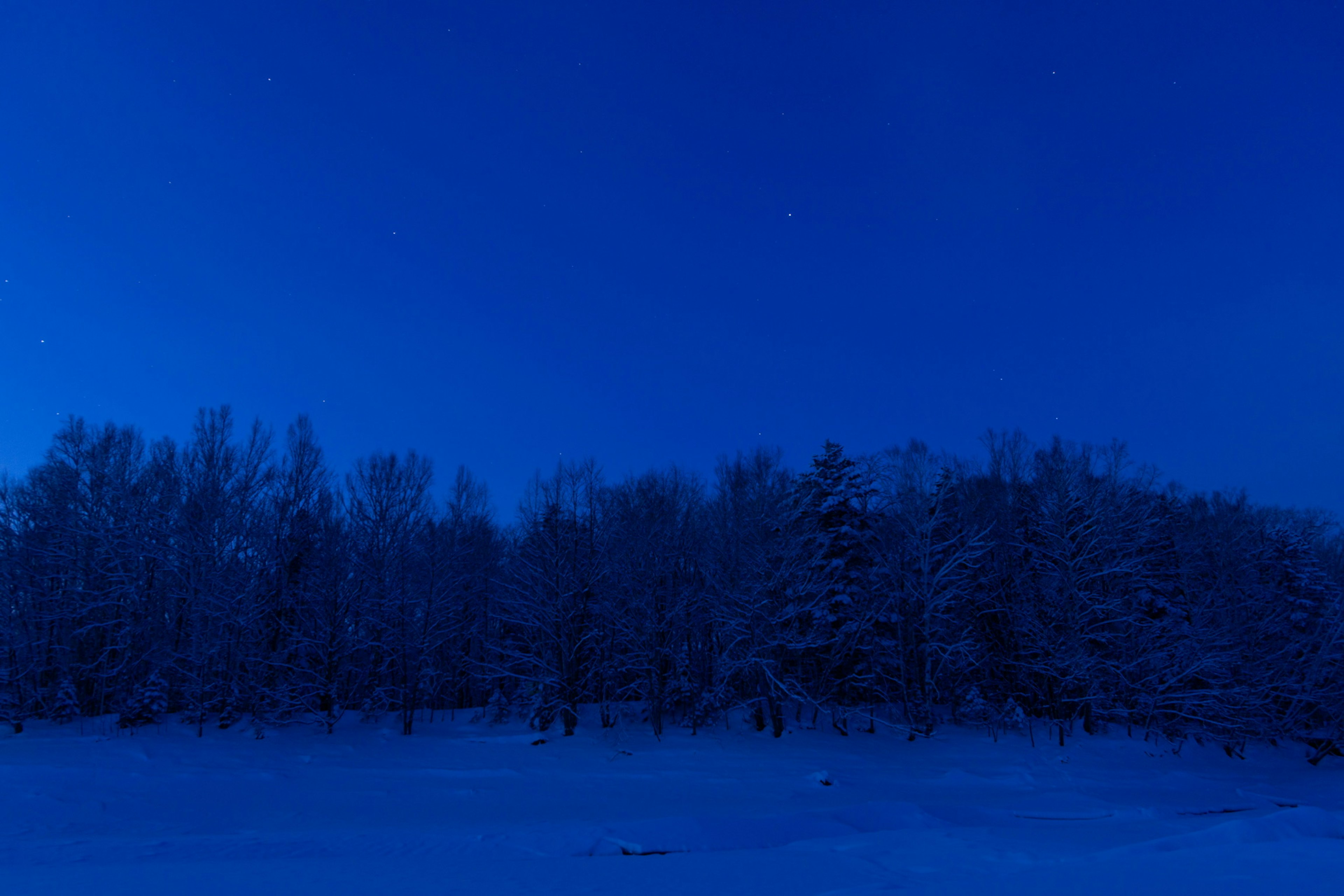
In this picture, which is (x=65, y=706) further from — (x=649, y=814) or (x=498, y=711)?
(x=649, y=814)

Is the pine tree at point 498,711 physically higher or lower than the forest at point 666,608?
lower

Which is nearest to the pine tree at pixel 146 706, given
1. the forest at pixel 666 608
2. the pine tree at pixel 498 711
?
the forest at pixel 666 608

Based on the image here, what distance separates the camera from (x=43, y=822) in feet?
46.6

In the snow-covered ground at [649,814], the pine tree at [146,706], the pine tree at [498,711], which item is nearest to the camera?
the snow-covered ground at [649,814]

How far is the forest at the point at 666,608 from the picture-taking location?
28469 millimetres

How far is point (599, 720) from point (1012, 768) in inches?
668

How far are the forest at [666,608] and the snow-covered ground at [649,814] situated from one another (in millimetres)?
1883

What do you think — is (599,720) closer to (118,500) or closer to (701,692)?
(701,692)

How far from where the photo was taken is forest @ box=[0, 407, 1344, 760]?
28.5m

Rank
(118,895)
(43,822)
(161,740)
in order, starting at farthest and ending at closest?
(161,740), (43,822), (118,895)

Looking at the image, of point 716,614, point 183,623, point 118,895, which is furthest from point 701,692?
point 118,895

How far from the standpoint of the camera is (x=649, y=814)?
16.7m

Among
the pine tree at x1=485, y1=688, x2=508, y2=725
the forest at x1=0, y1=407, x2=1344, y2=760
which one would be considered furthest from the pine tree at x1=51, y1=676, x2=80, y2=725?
the pine tree at x1=485, y1=688, x2=508, y2=725

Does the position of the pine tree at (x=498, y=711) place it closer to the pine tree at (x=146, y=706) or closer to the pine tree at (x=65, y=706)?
the pine tree at (x=146, y=706)
